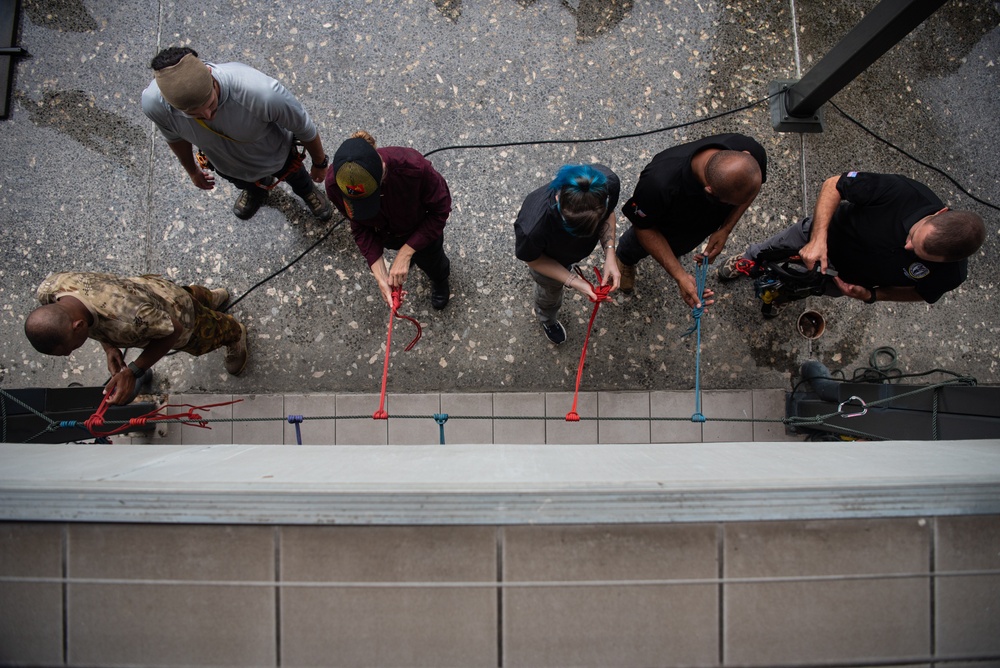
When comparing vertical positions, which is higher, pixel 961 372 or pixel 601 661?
pixel 961 372

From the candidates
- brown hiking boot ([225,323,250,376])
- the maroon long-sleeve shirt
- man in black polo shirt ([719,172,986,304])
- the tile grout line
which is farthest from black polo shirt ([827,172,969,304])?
brown hiking boot ([225,323,250,376])

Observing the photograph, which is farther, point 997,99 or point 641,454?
point 997,99

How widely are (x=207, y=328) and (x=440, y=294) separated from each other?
1.34 metres

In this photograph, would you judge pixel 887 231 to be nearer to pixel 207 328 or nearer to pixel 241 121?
pixel 241 121

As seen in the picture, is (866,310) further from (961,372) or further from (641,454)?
(641,454)

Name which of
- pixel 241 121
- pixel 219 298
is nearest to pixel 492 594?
pixel 241 121

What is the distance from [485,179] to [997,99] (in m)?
3.75

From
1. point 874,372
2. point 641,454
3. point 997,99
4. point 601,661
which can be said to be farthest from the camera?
point 997,99

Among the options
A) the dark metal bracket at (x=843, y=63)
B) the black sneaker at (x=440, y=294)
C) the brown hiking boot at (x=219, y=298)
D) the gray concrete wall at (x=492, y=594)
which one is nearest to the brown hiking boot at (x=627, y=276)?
the black sneaker at (x=440, y=294)

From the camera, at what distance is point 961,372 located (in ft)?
10.6

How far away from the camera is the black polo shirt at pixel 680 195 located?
2.10 metres

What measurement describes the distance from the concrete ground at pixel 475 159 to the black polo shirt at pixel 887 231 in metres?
0.95

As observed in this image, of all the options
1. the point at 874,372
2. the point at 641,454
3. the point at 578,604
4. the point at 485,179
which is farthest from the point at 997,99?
the point at 578,604

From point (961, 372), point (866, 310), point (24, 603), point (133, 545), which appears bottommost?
point (24, 603)
